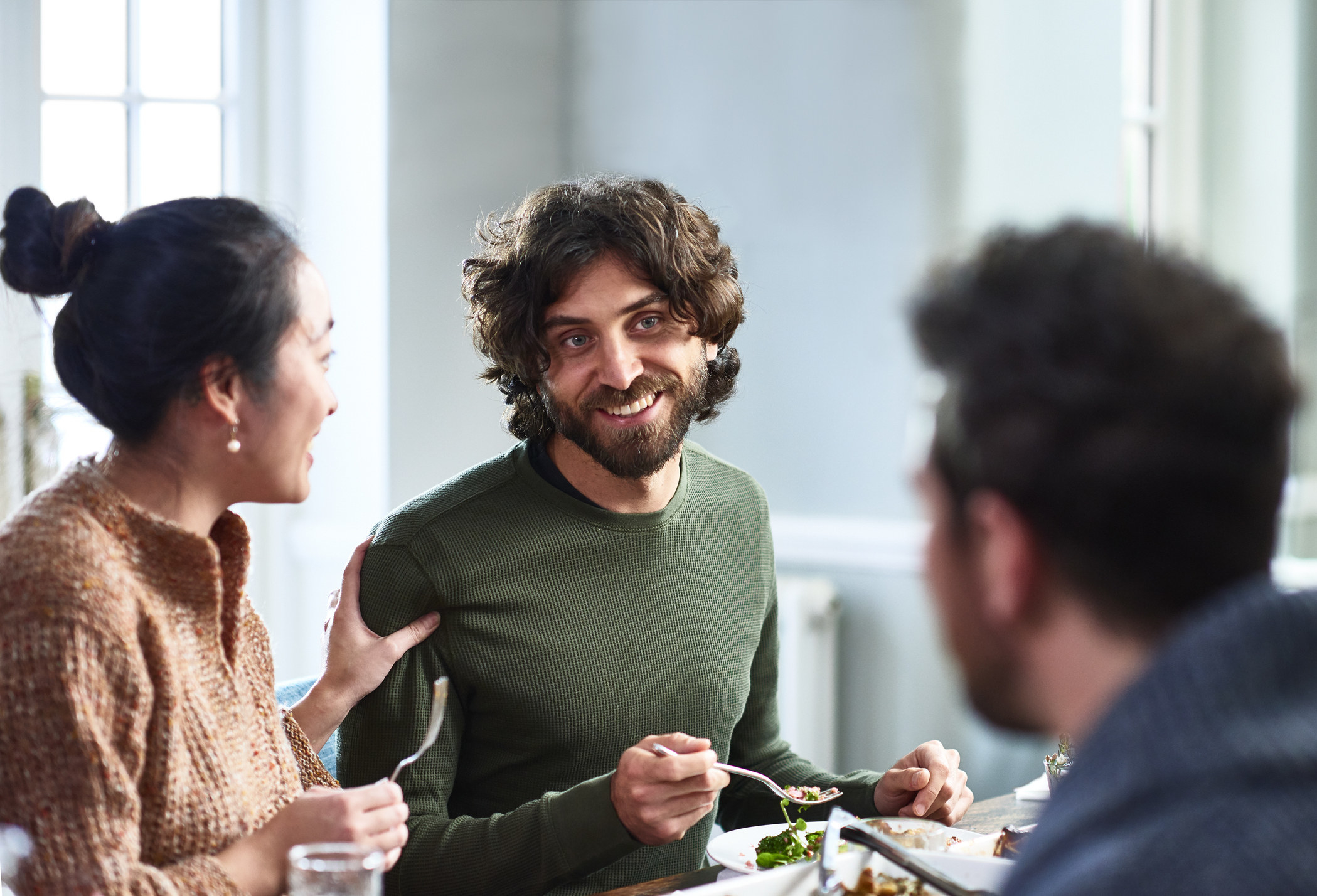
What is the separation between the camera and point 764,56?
117 inches

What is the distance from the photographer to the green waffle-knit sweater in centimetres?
143

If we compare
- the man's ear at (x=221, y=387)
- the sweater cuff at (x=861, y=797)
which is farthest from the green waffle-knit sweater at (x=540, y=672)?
the man's ear at (x=221, y=387)

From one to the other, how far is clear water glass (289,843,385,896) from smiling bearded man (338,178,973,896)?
0.51 m

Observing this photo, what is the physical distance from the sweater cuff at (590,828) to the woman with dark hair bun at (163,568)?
0.27m

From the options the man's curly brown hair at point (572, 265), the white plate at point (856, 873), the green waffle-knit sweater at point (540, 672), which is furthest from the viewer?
the man's curly brown hair at point (572, 265)

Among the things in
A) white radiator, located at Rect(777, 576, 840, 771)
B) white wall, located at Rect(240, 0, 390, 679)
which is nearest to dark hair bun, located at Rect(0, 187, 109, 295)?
white radiator, located at Rect(777, 576, 840, 771)

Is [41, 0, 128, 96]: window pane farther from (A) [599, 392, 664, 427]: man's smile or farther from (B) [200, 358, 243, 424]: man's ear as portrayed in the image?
(B) [200, 358, 243, 424]: man's ear

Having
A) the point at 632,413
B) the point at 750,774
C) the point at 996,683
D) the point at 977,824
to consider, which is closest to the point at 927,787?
the point at 977,824

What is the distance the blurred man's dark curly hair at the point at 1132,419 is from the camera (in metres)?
0.68

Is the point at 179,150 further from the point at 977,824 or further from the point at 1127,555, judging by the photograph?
the point at 1127,555

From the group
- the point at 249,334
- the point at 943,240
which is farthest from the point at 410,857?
the point at 943,240

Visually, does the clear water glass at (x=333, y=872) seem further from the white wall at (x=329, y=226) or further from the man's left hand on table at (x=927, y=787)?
the white wall at (x=329, y=226)

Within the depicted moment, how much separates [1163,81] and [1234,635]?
302cm

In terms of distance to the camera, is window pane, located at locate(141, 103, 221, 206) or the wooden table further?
window pane, located at locate(141, 103, 221, 206)
